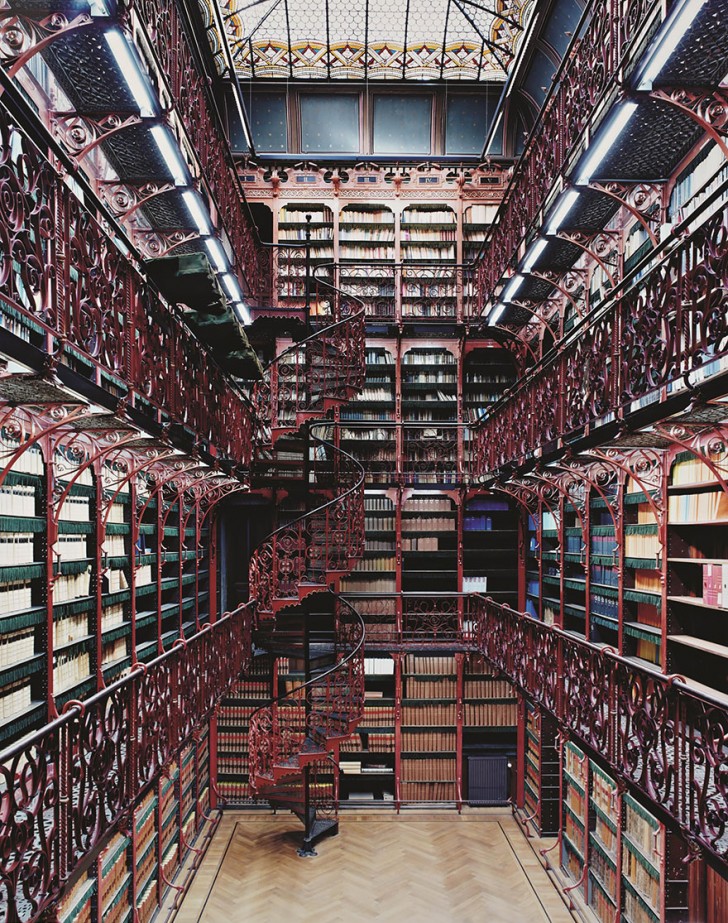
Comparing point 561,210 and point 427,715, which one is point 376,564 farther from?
point 561,210

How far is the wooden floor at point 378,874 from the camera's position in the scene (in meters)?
5.61

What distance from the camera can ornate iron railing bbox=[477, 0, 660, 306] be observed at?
349 centimetres

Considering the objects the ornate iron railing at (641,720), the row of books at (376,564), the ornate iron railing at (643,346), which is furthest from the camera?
the row of books at (376,564)

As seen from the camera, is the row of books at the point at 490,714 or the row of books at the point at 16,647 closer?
the row of books at the point at 16,647

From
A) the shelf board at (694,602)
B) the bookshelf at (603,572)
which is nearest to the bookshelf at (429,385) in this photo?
the bookshelf at (603,572)

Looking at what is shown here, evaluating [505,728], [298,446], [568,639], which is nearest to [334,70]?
[298,446]

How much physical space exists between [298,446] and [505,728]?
4129 millimetres

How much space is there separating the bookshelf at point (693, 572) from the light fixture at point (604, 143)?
189cm

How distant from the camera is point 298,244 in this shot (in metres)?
8.24

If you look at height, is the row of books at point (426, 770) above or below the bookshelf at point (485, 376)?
below

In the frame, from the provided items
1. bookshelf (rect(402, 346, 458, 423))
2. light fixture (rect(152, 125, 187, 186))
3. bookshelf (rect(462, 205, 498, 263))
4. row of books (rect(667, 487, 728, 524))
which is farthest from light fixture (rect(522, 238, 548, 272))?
light fixture (rect(152, 125, 187, 186))

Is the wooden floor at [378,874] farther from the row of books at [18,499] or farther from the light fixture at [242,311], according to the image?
the light fixture at [242,311]

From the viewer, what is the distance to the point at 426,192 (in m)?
8.34

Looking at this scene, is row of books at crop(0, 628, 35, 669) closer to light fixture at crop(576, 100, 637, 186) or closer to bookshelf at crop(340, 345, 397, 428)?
light fixture at crop(576, 100, 637, 186)
